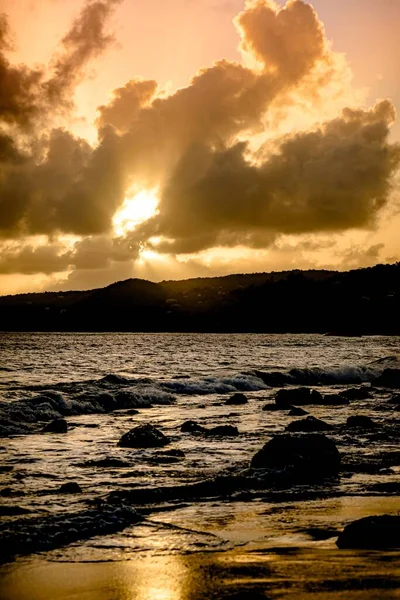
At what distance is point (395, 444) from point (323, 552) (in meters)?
8.30

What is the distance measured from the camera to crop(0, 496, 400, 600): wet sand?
17.9 feet

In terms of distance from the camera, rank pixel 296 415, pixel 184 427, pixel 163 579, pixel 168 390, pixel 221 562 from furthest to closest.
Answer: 1. pixel 168 390
2. pixel 296 415
3. pixel 184 427
4. pixel 221 562
5. pixel 163 579

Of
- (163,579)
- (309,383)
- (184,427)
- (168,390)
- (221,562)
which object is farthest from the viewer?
(309,383)

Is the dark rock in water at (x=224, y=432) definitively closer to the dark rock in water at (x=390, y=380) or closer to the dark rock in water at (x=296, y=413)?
Result: the dark rock in water at (x=296, y=413)

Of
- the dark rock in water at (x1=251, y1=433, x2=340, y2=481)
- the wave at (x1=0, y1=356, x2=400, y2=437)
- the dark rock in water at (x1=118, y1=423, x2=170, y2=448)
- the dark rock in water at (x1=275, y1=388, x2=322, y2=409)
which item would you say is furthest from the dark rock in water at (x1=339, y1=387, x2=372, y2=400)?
the dark rock in water at (x1=251, y1=433, x2=340, y2=481)

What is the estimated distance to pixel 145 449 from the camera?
13586 mm

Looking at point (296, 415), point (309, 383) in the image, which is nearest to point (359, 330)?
point (309, 383)

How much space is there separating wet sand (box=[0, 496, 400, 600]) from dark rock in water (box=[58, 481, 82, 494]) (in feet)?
6.13

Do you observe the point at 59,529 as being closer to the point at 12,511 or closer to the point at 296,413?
the point at 12,511

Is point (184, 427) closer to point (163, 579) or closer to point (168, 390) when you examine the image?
point (163, 579)

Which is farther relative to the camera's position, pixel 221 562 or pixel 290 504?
pixel 290 504

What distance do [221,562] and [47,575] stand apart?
63.1 inches

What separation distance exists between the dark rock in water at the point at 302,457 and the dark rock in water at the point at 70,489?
10.3ft

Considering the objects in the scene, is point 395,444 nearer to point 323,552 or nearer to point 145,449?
point 145,449
